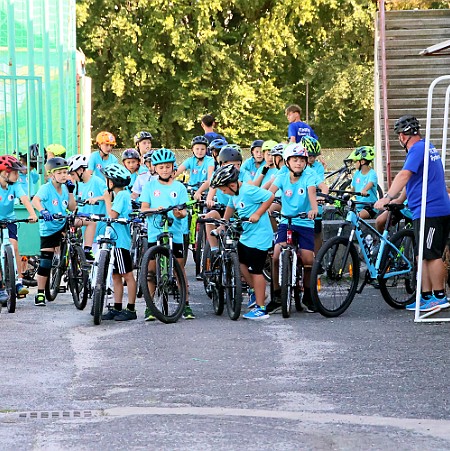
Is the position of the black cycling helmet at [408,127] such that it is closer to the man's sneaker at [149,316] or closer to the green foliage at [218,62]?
the man's sneaker at [149,316]

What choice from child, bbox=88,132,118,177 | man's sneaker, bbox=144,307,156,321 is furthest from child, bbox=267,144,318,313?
child, bbox=88,132,118,177

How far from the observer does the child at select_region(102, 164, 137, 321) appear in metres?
12.6

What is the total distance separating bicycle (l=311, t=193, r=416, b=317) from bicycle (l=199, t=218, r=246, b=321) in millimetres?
720

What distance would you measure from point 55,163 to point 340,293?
3670mm

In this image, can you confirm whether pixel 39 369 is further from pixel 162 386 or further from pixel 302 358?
pixel 302 358

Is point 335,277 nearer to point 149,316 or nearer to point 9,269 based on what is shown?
point 149,316

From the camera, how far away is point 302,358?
32.3 feet

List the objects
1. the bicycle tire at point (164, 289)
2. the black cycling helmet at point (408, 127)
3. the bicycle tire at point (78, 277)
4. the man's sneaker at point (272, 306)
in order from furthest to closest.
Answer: the bicycle tire at point (78, 277) → the man's sneaker at point (272, 306) → the black cycling helmet at point (408, 127) → the bicycle tire at point (164, 289)

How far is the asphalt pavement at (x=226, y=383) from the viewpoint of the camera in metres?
6.97

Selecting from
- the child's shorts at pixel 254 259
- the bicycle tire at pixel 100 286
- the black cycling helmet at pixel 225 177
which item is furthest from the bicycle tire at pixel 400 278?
the bicycle tire at pixel 100 286

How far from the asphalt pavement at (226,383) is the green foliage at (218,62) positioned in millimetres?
32954

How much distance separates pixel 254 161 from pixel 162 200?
394 centimetres

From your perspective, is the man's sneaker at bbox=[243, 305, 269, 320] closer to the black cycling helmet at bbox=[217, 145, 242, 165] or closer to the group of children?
the group of children

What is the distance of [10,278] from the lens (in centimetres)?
1297
